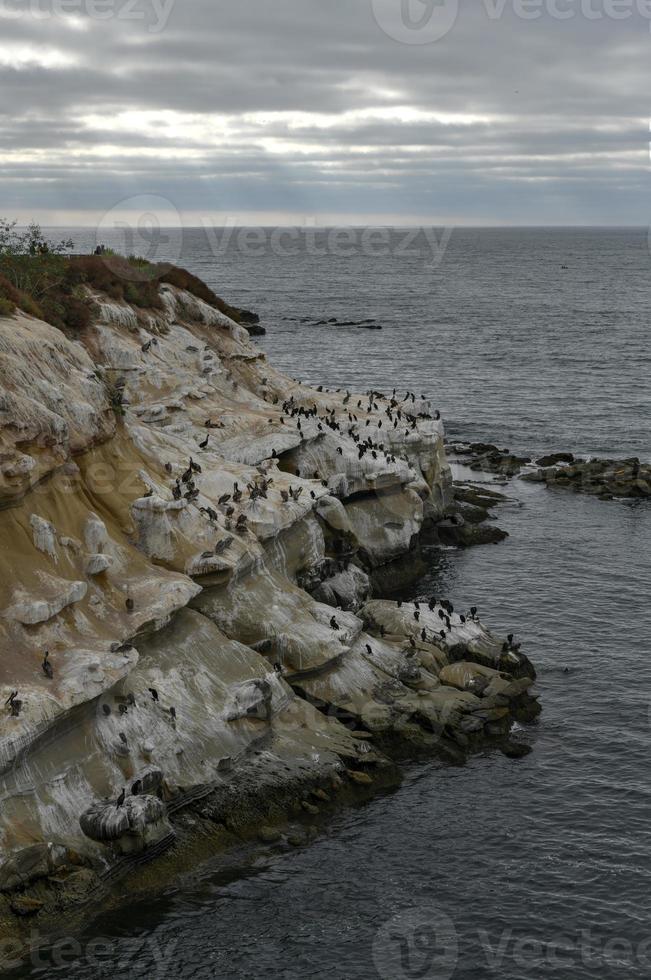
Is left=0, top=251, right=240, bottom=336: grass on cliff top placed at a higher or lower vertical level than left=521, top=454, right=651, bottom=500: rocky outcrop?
higher

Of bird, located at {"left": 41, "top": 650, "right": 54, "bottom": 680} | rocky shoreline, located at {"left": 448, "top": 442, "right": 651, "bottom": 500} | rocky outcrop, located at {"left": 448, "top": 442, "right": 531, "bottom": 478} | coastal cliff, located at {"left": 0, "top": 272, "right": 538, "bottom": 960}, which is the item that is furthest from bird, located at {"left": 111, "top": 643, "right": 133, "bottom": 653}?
rocky outcrop, located at {"left": 448, "top": 442, "right": 531, "bottom": 478}

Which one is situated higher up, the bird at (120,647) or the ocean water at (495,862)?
the bird at (120,647)

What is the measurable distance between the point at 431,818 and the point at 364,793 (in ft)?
8.29

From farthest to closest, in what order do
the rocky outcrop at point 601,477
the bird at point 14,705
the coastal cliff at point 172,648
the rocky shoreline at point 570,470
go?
the rocky shoreline at point 570,470, the rocky outcrop at point 601,477, the coastal cliff at point 172,648, the bird at point 14,705

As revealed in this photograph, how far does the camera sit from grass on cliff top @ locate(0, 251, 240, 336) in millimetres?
57062

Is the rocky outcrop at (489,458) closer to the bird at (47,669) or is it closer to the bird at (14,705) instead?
the bird at (47,669)

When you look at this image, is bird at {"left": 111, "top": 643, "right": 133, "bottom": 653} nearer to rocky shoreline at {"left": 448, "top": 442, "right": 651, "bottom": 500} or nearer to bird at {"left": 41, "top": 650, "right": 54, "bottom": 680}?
bird at {"left": 41, "top": 650, "right": 54, "bottom": 680}

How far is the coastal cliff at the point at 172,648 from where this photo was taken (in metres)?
31.8

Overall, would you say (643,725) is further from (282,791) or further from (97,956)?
(97,956)

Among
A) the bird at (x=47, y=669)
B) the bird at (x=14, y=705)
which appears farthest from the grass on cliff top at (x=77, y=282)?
the bird at (x=14, y=705)

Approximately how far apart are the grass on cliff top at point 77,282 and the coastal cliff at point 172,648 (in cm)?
169

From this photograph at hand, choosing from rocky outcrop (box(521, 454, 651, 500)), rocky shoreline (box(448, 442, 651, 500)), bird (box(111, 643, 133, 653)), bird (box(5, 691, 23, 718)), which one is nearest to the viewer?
bird (box(5, 691, 23, 718))

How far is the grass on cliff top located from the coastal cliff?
5.54 feet

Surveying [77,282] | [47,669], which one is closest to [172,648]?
[47,669]
